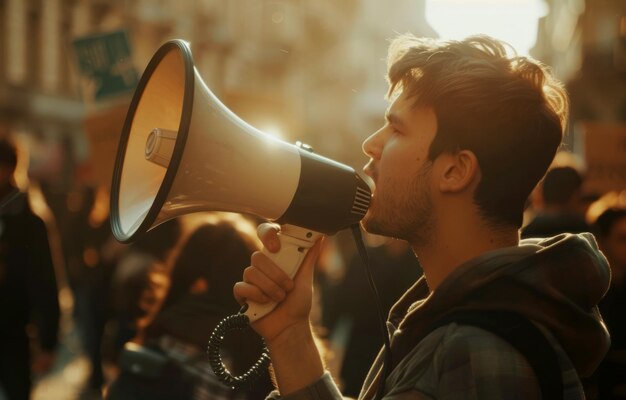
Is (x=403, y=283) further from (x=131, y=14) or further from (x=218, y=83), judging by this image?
(x=218, y=83)

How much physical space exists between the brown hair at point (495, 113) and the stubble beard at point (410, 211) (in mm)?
64

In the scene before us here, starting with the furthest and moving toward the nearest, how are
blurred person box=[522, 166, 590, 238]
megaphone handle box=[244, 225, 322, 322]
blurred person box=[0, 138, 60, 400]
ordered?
blurred person box=[0, 138, 60, 400]
blurred person box=[522, 166, 590, 238]
megaphone handle box=[244, 225, 322, 322]

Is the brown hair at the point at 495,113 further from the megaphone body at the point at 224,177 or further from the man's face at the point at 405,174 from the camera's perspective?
the megaphone body at the point at 224,177

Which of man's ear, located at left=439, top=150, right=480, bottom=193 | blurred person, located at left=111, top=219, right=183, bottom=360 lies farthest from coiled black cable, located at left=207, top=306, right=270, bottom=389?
blurred person, located at left=111, top=219, right=183, bottom=360

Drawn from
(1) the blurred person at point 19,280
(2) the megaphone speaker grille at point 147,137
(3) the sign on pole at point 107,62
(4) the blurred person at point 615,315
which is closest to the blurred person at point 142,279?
(1) the blurred person at point 19,280

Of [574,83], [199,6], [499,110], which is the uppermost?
[499,110]

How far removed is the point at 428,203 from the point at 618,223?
2.88 metres

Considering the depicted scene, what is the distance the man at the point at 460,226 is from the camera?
4.88ft

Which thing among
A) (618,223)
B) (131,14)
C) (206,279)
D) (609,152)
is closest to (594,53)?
(131,14)

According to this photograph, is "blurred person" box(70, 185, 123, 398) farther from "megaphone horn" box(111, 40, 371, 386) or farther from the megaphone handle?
the megaphone handle

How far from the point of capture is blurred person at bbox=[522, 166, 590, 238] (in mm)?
4445

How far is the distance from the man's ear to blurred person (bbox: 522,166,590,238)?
9.10 ft

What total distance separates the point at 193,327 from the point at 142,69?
1876 cm

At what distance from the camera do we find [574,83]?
34.7 m
